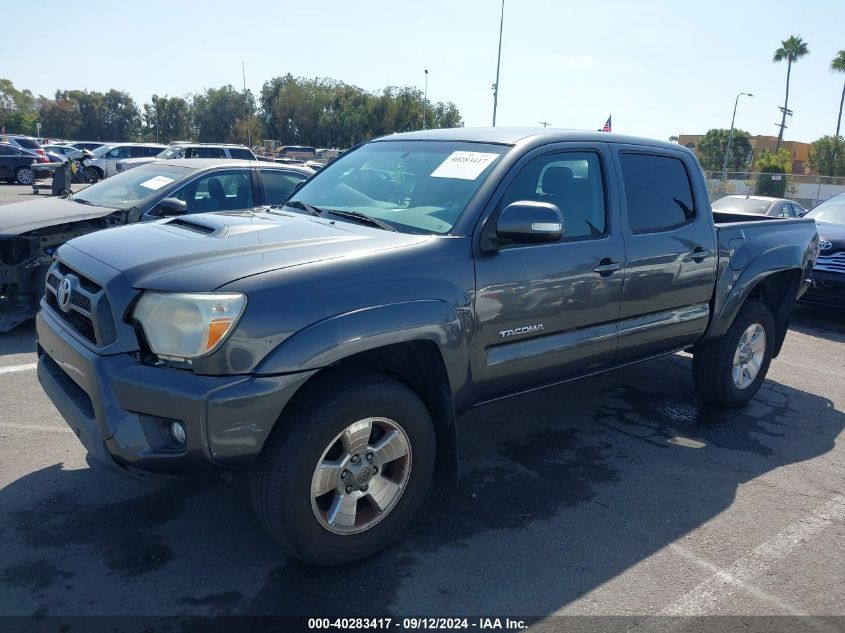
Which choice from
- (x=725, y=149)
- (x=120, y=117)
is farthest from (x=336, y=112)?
(x=725, y=149)

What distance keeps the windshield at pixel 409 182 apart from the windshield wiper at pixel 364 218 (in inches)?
1.4

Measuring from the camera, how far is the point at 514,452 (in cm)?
436

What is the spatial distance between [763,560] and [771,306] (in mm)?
3048

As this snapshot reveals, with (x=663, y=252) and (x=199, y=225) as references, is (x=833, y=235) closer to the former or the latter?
(x=663, y=252)

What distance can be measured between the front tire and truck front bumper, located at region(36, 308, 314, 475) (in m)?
0.13

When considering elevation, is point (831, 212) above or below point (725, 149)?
below

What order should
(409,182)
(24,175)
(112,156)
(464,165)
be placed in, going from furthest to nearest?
1. (112,156)
2. (24,175)
3. (409,182)
4. (464,165)

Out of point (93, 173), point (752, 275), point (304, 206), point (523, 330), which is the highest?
point (304, 206)

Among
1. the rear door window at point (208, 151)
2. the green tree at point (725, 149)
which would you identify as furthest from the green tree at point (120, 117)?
the rear door window at point (208, 151)

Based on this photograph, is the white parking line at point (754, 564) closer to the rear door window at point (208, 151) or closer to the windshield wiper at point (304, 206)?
the windshield wiper at point (304, 206)

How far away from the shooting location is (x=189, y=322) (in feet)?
8.51

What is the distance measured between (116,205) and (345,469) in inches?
203

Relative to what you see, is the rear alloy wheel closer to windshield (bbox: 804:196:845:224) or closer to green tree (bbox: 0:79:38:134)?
windshield (bbox: 804:196:845:224)

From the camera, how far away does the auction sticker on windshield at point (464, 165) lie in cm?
359
